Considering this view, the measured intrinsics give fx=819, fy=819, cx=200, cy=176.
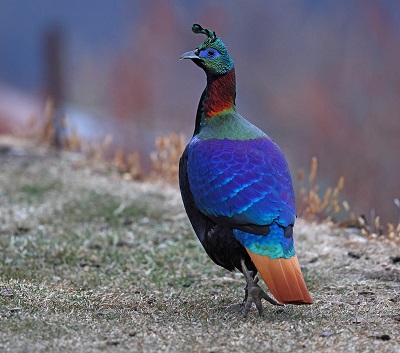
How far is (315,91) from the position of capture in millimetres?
10906

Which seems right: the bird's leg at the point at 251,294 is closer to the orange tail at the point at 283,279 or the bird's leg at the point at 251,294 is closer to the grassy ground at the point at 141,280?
the grassy ground at the point at 141,280

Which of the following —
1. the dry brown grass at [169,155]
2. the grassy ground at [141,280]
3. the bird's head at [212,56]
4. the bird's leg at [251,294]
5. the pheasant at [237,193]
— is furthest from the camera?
the dry brown grass at [169,155]

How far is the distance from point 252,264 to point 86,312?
2.75 feet

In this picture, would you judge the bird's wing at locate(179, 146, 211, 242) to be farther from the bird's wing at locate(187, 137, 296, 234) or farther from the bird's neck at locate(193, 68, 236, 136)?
the bird's neck at locate(193, 68, 236, 136)

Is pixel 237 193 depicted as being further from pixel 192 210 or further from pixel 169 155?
pixel 169 155

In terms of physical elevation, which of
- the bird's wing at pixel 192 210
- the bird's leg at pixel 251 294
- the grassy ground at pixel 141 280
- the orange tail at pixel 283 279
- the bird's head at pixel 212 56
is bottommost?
the grassy ground at pixel 141 280

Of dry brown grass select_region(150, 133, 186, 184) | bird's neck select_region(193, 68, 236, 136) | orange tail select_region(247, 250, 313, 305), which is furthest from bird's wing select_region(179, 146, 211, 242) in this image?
dry brown grass select_region(150, 133, 186, 184)

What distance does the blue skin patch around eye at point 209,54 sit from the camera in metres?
4.24

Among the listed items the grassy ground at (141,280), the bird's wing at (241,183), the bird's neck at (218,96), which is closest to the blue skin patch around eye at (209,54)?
A: the bird's neck at (218,96)

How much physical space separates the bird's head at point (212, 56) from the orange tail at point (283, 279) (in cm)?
106

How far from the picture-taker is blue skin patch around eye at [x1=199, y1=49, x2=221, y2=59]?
13.9 ft

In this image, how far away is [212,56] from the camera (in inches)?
167

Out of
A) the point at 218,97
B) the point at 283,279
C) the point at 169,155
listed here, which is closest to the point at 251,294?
the point at 283,279

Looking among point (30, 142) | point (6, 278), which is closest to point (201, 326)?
point (6, 278)
